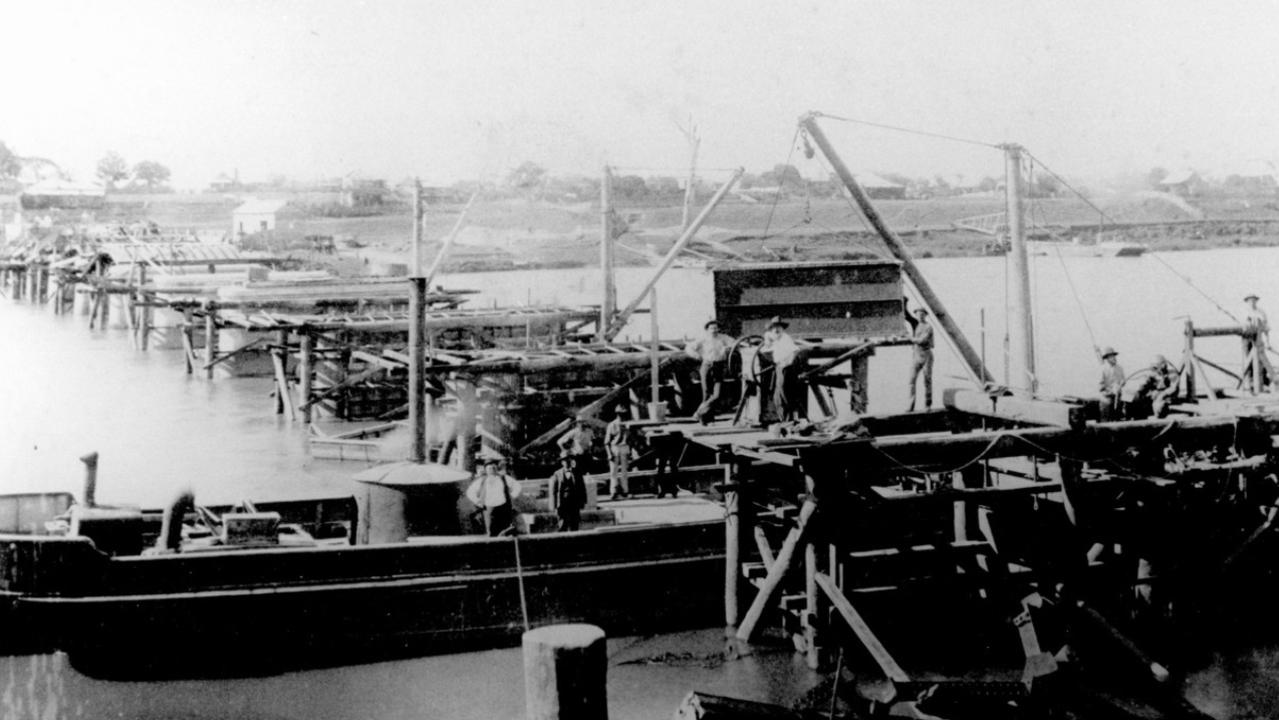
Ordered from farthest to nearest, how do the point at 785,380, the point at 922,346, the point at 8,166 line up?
the point at 8,166 → the point at 922,346 → the point at 785,380

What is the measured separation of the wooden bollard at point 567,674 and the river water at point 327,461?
5.23 meters

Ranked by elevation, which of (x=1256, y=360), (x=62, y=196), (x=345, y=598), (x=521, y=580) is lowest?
(x=345, y=598)

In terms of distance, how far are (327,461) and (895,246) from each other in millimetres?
14744

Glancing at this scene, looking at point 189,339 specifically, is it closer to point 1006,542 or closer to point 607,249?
point 607,249

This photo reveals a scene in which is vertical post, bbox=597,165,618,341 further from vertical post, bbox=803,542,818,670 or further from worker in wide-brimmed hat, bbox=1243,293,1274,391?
vertical post, bbox=803,542,818,670

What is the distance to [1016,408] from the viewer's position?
1402cm

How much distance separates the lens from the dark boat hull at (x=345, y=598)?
13.9m

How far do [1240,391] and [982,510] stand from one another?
9.58 meters

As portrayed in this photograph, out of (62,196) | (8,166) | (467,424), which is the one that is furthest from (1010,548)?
(62,196)

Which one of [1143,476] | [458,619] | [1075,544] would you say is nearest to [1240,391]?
[1143,476]

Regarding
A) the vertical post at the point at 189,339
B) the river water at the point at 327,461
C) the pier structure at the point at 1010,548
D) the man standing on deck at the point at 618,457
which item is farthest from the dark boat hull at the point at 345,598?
the vertical post at the point at 189,339

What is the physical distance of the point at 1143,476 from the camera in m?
14.1

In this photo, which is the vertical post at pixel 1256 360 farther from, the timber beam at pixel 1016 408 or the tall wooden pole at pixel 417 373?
the tall wooden pole at pixel 417 373

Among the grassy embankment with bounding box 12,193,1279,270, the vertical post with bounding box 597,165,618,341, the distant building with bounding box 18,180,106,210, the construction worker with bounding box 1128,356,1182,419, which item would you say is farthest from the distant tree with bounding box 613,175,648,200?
the distant building with bounding box 18,180,106,210
